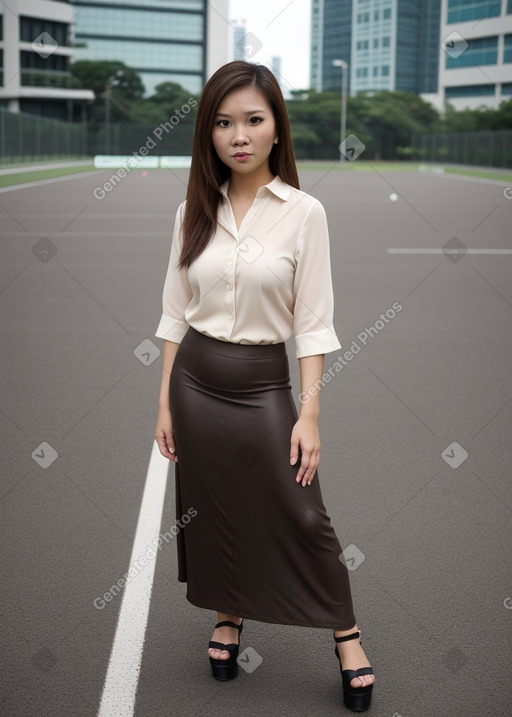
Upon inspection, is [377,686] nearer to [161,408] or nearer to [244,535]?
[244,535]

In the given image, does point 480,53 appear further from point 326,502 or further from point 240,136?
point 240,136

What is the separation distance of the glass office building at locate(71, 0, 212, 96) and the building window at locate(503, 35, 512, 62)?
36.0 m

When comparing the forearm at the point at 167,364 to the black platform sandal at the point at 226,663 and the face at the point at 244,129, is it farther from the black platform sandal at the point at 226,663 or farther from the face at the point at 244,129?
the black platform sandal at the point at 226,663

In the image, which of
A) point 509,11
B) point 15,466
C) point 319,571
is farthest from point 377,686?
point 509,11

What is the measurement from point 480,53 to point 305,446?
3654 inches

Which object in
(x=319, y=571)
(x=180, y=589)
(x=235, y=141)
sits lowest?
(x=180, y=589)

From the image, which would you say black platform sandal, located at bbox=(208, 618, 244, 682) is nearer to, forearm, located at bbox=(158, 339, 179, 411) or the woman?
the woman

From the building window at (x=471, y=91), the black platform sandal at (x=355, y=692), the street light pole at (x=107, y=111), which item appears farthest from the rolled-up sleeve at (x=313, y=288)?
the building window at (x=471, y=91)

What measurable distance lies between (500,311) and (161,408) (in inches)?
335

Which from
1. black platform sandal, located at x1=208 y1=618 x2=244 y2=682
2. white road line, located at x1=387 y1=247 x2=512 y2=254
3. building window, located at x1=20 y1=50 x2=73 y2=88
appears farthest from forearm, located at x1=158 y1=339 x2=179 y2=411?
building window, located at x1=20 y1=50 x2=73 y2=88

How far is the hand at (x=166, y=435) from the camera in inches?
135

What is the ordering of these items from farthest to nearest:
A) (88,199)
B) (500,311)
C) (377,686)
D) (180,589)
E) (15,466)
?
(88,199) < (500,311) < (15,466) < (180,589) < (377,686)

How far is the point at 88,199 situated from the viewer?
3017cm

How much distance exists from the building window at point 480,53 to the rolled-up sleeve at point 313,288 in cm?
8987
